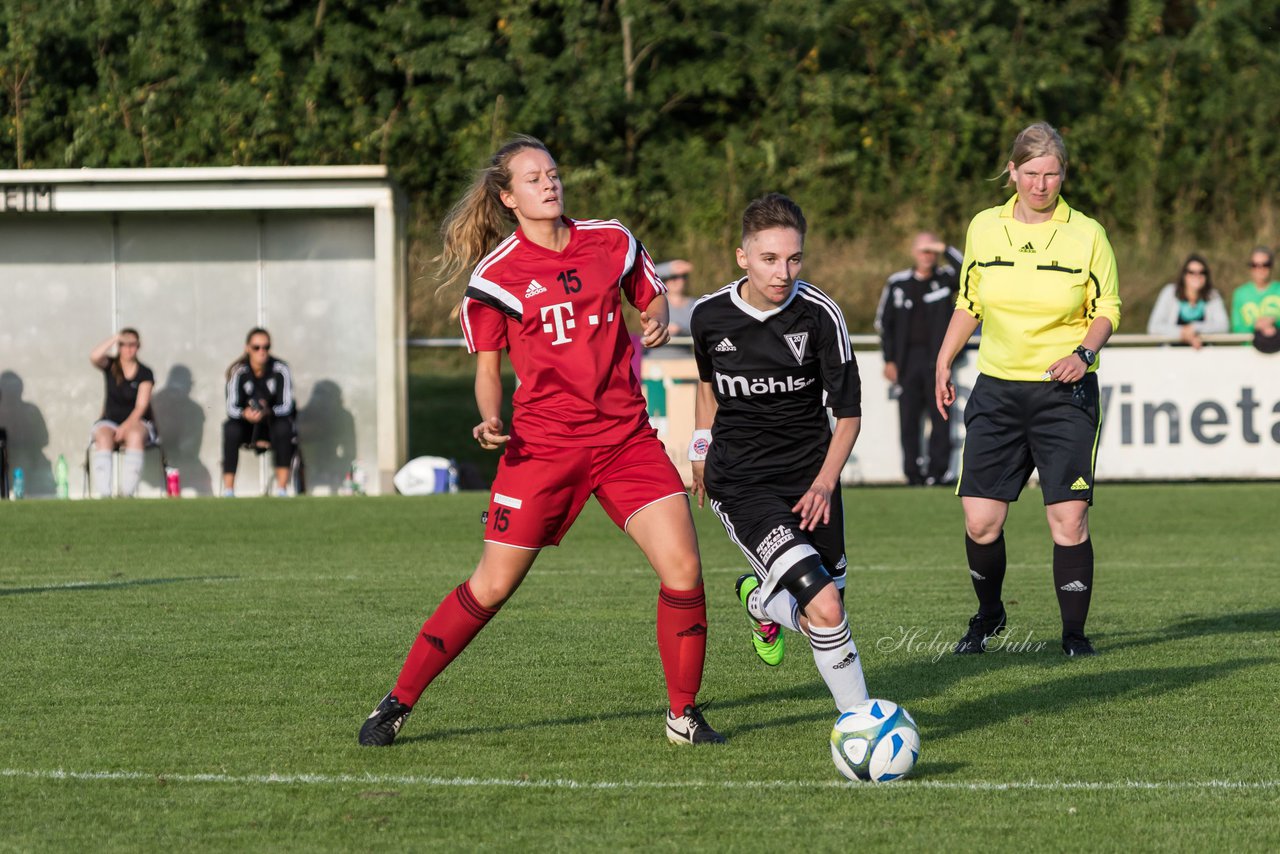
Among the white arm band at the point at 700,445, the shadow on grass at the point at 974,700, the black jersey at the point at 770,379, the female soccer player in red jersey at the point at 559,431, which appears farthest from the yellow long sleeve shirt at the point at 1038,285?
the female soccer player in red jersey at the point at 559,431

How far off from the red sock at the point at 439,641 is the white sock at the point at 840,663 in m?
1.00

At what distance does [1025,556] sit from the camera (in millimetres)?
11148

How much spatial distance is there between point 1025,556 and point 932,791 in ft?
21.8

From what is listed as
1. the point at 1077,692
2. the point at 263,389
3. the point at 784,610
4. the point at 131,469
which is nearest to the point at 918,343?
the point at 263,389

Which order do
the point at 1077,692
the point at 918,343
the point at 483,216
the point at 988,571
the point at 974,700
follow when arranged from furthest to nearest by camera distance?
the point at 918,343 → the point at 988,571 → the point at 1077,692 → the point at 974,700 → the point at 483,216

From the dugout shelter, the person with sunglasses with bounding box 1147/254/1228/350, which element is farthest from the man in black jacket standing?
the dugout shelter

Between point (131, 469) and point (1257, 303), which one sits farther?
point (1257, 303)

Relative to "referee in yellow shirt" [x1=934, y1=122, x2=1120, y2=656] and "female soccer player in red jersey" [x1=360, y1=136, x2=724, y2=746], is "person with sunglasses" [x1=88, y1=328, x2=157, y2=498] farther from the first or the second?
"female soccer player in red jersey" [x1=360, y1=136, x2=724, y2=746]

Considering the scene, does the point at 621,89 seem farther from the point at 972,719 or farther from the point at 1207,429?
the point at 972,719

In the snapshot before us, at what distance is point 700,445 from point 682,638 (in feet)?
2.63

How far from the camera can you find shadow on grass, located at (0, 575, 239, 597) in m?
9.18

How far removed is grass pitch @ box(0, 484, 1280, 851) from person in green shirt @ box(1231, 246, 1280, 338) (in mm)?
5959

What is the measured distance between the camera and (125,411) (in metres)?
16.2

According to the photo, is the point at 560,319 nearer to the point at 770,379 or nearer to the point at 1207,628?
the point at 770,379
